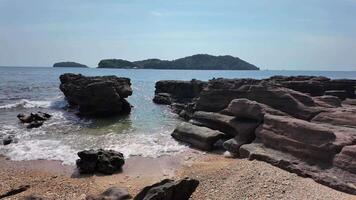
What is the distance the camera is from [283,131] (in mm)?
17531

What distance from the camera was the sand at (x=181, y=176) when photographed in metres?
13.4

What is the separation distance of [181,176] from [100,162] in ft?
13.0

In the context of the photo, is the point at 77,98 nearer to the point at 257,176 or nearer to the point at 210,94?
the point at 210,94

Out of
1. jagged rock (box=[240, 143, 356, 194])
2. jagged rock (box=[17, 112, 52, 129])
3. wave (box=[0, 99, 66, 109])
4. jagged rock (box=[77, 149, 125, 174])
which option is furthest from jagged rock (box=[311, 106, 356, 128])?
wave (box=[0, 99, 66, 109])

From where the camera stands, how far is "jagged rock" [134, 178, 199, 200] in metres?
12.1

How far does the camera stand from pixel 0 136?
25750 millimetres

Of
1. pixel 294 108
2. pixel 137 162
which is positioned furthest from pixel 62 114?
pixel 294 108

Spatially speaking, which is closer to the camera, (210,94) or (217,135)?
(217,135)

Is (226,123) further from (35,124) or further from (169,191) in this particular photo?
(35,124)

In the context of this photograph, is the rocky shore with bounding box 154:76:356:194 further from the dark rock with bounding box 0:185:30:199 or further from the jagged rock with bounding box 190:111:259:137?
the dark rock with bounding box 0:185:30:199

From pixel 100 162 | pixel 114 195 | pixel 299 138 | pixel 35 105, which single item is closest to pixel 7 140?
pixel 100 162

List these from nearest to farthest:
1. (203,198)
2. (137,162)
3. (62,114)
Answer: (203,198) → (137,162) → (62,114)

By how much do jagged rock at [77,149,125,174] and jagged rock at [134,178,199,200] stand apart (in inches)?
209

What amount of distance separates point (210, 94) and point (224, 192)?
15395mm
